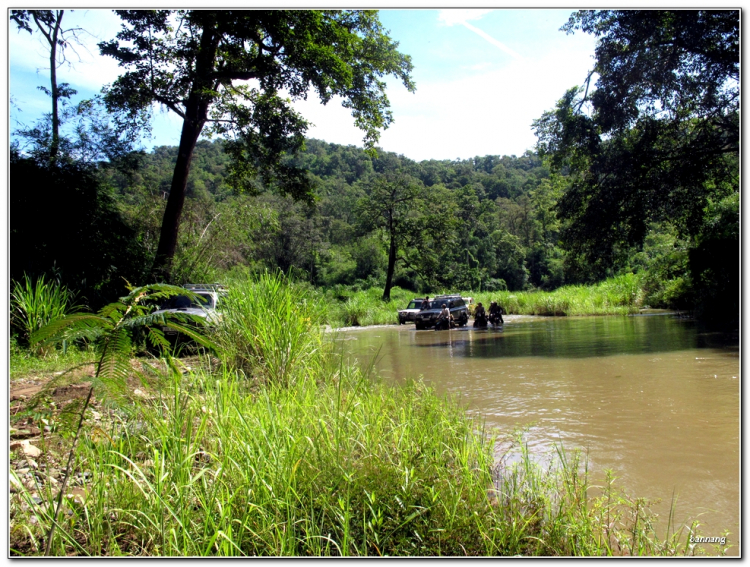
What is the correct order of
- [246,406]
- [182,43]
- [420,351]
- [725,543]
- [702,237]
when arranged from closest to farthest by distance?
1. [725,543]
2. [246,406]
3. [182,43]
4. [420,351]
5. [702,237]

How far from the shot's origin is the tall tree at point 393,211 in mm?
49688

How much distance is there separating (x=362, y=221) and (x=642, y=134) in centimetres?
3599

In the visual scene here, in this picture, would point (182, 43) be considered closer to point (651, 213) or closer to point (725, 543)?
point (651, 213)

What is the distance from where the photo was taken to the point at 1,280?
11.3 feet

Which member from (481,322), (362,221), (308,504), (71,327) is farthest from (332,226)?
(71,327)

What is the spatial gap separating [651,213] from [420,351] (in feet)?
26.4

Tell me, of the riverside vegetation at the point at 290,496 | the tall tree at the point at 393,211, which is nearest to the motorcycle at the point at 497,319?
the tall tree at the point at 393,211

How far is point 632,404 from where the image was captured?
23.1 feet

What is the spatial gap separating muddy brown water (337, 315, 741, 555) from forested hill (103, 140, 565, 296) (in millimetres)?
3867

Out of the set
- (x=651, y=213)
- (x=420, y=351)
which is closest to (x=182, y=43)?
(x=420, y=351)

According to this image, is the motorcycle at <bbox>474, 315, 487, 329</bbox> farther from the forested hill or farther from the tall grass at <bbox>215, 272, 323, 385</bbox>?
the tall grass at <bbox>215, 272, 323, 385</bbox>

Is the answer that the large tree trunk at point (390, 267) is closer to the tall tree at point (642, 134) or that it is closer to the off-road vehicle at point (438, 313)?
the off-road vehicle at point (438, 313)

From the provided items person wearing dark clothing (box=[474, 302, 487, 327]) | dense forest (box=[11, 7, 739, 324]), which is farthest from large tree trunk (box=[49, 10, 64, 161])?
person wearing dark clothing (box=[474, 302, 487, 327])

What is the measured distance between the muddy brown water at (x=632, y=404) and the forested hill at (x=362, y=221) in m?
3.87
